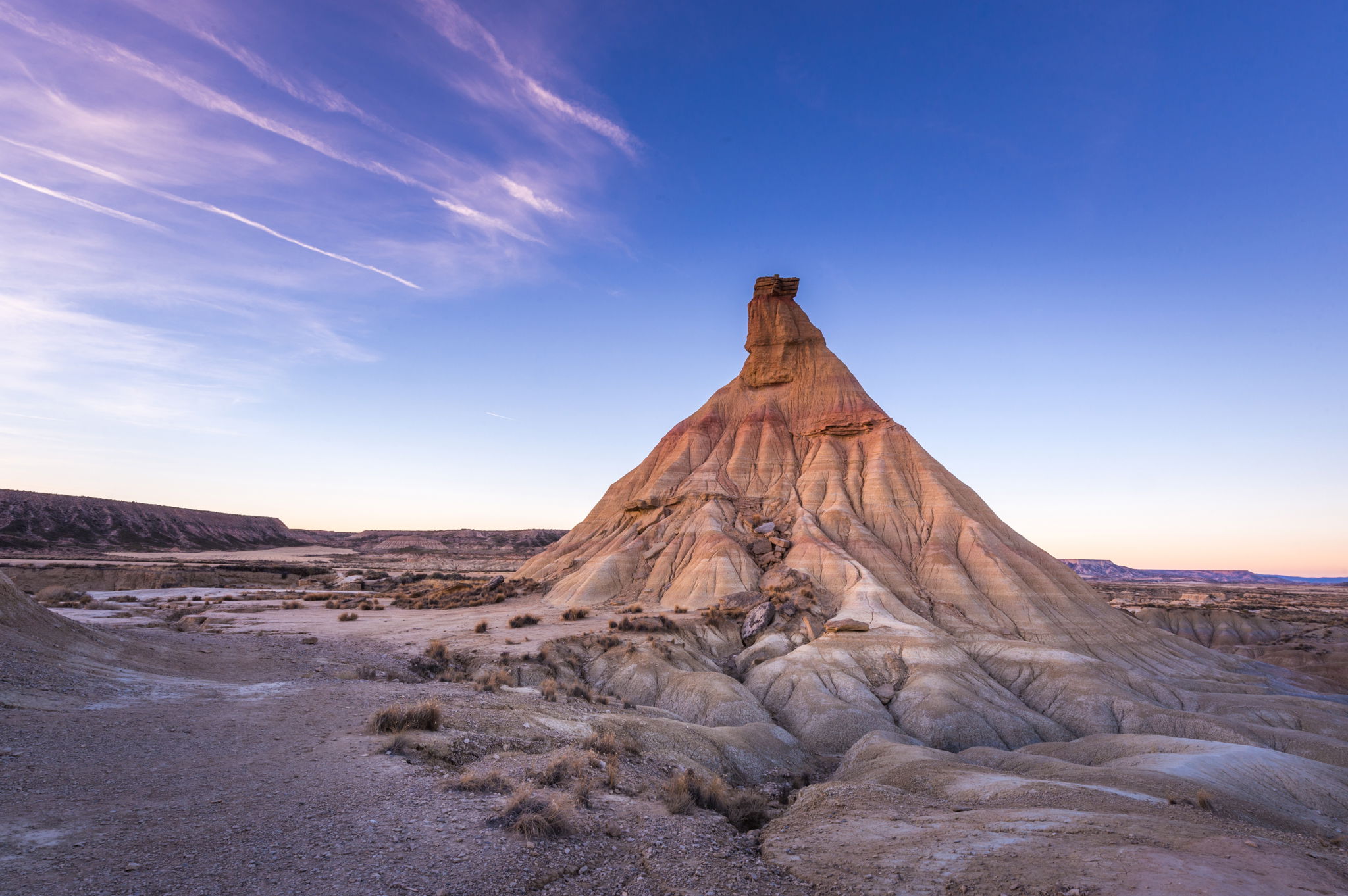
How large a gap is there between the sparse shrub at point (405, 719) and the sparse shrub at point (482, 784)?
300cm

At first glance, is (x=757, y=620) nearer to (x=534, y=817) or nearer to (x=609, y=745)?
(x=609, y=745)

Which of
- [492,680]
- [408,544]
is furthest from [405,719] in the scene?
[408,544]

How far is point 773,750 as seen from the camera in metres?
19.4

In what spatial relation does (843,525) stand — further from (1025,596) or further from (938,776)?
(938,776)

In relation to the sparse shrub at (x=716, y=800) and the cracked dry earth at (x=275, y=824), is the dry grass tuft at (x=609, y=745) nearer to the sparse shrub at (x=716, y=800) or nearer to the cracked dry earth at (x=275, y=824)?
the sparse shrub at (x=716, y=800)

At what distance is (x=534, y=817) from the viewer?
9.09 meters

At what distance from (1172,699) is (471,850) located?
37281 mm

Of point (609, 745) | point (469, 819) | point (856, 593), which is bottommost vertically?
point (609, 745)

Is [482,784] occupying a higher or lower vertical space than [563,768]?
higher

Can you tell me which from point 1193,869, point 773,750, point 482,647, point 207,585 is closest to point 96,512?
point 207,585

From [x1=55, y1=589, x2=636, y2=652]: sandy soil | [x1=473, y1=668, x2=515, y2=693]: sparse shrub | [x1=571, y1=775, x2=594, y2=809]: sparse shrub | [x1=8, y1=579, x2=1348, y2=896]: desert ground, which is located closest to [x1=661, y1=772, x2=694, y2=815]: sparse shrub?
[x1=8, y1=579, x2=1348, y2=896]: desert ground

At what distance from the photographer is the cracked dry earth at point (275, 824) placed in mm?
7000

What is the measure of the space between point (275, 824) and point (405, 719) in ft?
16.3

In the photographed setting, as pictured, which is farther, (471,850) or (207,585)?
(207,585)
